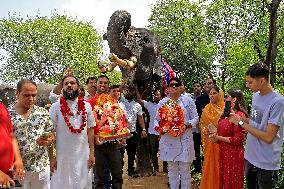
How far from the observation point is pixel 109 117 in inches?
265

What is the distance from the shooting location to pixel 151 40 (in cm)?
888

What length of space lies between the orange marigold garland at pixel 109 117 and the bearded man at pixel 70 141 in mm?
762

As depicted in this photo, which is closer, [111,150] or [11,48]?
[111,150]

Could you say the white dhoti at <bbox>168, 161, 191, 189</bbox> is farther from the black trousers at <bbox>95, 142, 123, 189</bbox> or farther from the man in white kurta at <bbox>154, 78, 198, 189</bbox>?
the black trousers at <bbox>95, 142, 123, 189</bbox>

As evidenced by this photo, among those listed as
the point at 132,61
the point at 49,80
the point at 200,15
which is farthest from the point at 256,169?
the point at 49,80

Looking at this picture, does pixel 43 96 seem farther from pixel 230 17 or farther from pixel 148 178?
pixel 230 17

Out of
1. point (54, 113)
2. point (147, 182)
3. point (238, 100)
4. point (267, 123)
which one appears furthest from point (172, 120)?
point (267, 123)

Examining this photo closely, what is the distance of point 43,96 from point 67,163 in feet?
21.1

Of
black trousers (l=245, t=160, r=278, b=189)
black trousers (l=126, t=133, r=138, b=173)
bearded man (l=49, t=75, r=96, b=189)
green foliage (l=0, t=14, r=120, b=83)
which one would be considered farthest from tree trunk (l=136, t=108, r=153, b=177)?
green foliage (l=0, t=14, r=120, b=83)

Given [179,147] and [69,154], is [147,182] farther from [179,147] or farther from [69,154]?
[69,154]

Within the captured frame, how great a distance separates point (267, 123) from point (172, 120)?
8.62 ft

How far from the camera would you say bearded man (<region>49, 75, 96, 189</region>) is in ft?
18.7

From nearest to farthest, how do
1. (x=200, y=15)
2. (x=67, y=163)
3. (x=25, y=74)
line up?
1. (x=67, y=163)
2. (x=200, y=15)
3. (x=25, y=74)

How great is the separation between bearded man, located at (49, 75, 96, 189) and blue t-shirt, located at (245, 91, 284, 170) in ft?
6.92
